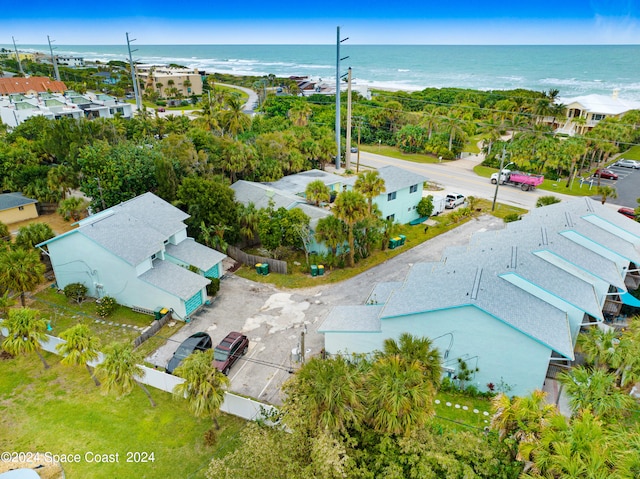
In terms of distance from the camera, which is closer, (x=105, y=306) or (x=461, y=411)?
(x=461, y=411)

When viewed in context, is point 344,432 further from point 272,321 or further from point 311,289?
point 311,289

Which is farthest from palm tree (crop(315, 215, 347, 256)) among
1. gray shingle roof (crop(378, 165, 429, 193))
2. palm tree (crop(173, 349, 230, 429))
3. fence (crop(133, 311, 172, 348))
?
palm tree (crop(173, 349, 230, 429))

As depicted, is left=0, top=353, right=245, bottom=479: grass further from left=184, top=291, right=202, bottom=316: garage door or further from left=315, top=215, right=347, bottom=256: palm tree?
left=315, top=215, right=347, bottom=256: palm tree

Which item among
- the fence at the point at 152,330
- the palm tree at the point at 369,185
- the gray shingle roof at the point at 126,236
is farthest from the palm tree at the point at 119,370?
the palm tree at the point at 369,185

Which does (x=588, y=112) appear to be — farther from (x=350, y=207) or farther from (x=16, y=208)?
(x=16, y=208)

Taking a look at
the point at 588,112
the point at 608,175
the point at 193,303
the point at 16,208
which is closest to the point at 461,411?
the point at 193,303

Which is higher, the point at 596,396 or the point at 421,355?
the point at 421,355
